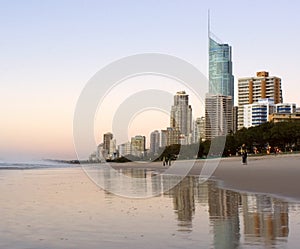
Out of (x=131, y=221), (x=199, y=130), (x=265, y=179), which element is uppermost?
(x=199, y=130)

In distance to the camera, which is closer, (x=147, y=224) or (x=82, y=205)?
(x=147, y=224)

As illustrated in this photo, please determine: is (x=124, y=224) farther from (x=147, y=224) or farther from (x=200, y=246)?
(x=200, y=246)

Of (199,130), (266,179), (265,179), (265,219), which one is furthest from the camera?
(199,130)

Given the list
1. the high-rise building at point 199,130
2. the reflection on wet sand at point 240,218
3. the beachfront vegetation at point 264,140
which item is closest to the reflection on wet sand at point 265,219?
the reflection on wet sand at point 240,218

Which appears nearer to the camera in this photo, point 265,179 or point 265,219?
point 265,219

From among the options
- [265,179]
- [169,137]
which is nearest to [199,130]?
[169,137]

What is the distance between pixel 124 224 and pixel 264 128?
95.1 meters

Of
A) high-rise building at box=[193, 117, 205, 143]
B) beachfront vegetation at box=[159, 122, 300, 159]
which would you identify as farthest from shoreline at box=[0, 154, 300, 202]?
high-rise building at box=[193, 117, 205, 143]

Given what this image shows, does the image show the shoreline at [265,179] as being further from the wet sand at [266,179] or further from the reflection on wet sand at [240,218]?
the reflection on wet sand at [240,218]

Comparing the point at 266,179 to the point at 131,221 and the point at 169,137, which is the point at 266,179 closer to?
the point at 131,221

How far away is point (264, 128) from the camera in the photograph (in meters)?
102

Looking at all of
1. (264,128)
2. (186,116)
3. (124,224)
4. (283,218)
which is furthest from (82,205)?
(264,128)

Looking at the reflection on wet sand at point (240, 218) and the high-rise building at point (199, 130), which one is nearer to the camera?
the reflection on wet sand at point (240, 218)

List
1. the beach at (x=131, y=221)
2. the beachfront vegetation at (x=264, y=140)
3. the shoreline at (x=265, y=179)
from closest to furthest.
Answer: the beach at (x=131, y=221) < the shoreline at (x=265, y=179) < the beachfront vegetation at (x=264, y=140)
